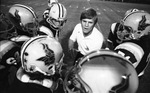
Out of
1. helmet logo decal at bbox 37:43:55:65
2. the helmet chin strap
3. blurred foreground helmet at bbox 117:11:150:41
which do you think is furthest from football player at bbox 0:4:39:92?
blurred foreground helmet at bbox 117:11:150:41

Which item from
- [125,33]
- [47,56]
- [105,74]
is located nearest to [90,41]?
[125,33]

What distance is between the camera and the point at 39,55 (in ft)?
7.23

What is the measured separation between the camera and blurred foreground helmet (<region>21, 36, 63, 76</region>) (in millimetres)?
2207

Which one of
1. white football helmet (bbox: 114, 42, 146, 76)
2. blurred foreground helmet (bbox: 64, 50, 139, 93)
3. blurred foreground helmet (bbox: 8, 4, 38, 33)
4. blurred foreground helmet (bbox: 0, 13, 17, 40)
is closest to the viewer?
blurred foreground helmet (bbox: 64, 50, 139, 93)

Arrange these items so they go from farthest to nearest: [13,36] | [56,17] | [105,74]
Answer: [56,17] → [13,36] → [105,74]

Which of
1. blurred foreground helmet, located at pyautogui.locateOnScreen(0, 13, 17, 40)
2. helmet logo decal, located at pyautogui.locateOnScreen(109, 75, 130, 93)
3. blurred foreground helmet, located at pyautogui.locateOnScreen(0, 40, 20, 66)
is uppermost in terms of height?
blurred foreground helmet, located at pyautogui.locateOnScreen(0, 13, 17, 40)

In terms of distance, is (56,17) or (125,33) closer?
(125,33)

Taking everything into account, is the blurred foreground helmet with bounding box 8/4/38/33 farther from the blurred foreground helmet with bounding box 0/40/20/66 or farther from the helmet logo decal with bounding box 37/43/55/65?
the helmet logo decal with bounding box 37/43/55/65

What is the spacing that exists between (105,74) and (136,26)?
2.22 m

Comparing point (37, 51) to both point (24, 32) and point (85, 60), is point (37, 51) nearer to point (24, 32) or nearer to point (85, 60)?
point (85, 60)

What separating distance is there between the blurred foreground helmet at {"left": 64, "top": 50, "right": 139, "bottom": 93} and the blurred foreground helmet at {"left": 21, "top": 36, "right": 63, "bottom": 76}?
0.63 metres

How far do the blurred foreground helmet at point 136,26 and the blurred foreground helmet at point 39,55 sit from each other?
6.65 ft

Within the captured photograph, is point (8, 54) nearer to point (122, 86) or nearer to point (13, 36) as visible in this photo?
point (13, 36)

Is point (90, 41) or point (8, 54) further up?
point (8, 54)
